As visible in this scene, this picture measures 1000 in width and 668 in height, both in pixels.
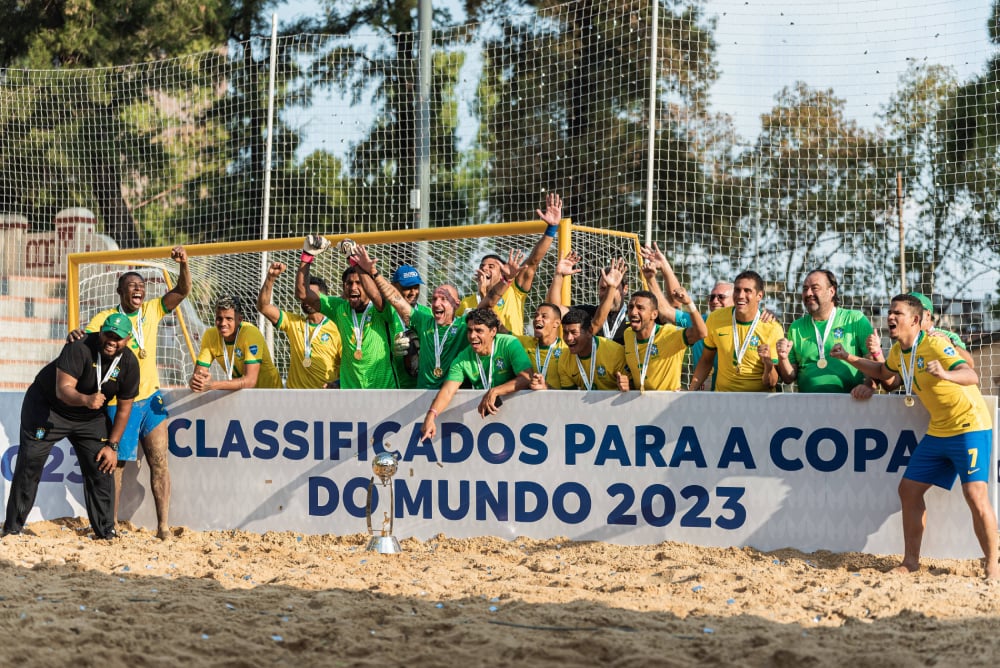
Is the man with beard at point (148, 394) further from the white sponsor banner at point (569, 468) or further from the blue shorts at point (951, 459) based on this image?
the blue shorts at point (951, 459)

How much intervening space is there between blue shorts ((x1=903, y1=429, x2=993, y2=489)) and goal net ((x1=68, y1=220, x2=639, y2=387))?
360 centimetres

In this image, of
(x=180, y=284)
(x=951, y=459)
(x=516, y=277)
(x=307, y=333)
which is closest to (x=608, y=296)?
(x=516, y=277)

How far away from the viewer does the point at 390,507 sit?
7.52 meters

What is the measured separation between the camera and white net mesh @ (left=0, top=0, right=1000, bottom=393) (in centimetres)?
1161

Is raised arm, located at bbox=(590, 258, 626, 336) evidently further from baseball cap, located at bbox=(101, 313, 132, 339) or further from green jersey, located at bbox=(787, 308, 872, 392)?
baseball cap, located at bbox=(101, 313, 132, 339)

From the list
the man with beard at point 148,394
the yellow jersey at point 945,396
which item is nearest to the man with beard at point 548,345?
the yellow jersey at point 945,396

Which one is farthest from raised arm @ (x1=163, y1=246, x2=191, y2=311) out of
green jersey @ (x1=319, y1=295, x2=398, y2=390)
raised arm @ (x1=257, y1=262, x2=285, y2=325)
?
green jersey @ (x1=319, y1=295, x2=398, y2=390)

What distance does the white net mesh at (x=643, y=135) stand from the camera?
1161 cm

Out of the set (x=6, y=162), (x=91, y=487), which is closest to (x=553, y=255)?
(x=91, y=487)

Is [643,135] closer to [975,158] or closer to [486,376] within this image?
[975,158]

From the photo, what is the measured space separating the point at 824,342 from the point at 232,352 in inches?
170

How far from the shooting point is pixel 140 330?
27.3 ft

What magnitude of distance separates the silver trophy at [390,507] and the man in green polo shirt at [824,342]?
2535 mm

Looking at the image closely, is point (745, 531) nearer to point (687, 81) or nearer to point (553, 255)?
point (553, 255)
